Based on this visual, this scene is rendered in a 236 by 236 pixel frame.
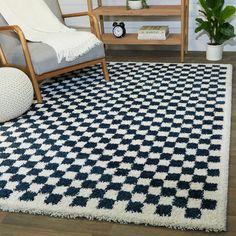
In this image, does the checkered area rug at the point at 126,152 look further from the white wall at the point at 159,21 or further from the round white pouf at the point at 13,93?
the white wall at the point at 159,21

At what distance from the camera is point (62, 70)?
109 inches

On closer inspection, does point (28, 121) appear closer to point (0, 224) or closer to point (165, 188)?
point (0, 224)

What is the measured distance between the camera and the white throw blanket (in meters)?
2.73

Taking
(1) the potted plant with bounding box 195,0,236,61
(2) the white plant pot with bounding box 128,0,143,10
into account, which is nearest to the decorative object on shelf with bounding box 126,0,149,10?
(2) the white plant pot with bounding box 128,0,143,10

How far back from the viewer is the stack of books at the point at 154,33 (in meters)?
3.40

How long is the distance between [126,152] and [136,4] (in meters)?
1.84

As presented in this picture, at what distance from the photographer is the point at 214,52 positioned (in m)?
3.31

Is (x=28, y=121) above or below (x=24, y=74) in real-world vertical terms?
below

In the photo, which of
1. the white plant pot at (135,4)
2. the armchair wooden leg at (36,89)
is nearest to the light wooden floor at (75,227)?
the armchair wooden leg at (36,89)

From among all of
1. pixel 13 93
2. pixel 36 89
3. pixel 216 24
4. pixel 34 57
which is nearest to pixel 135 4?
pixel 216 24

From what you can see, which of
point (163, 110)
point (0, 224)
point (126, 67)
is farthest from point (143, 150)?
point (126, 67)

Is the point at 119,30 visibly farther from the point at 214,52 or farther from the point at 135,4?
the point at 214,52

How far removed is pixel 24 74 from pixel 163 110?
3.13 ft

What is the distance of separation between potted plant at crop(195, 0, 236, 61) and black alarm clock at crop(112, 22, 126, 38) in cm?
71
